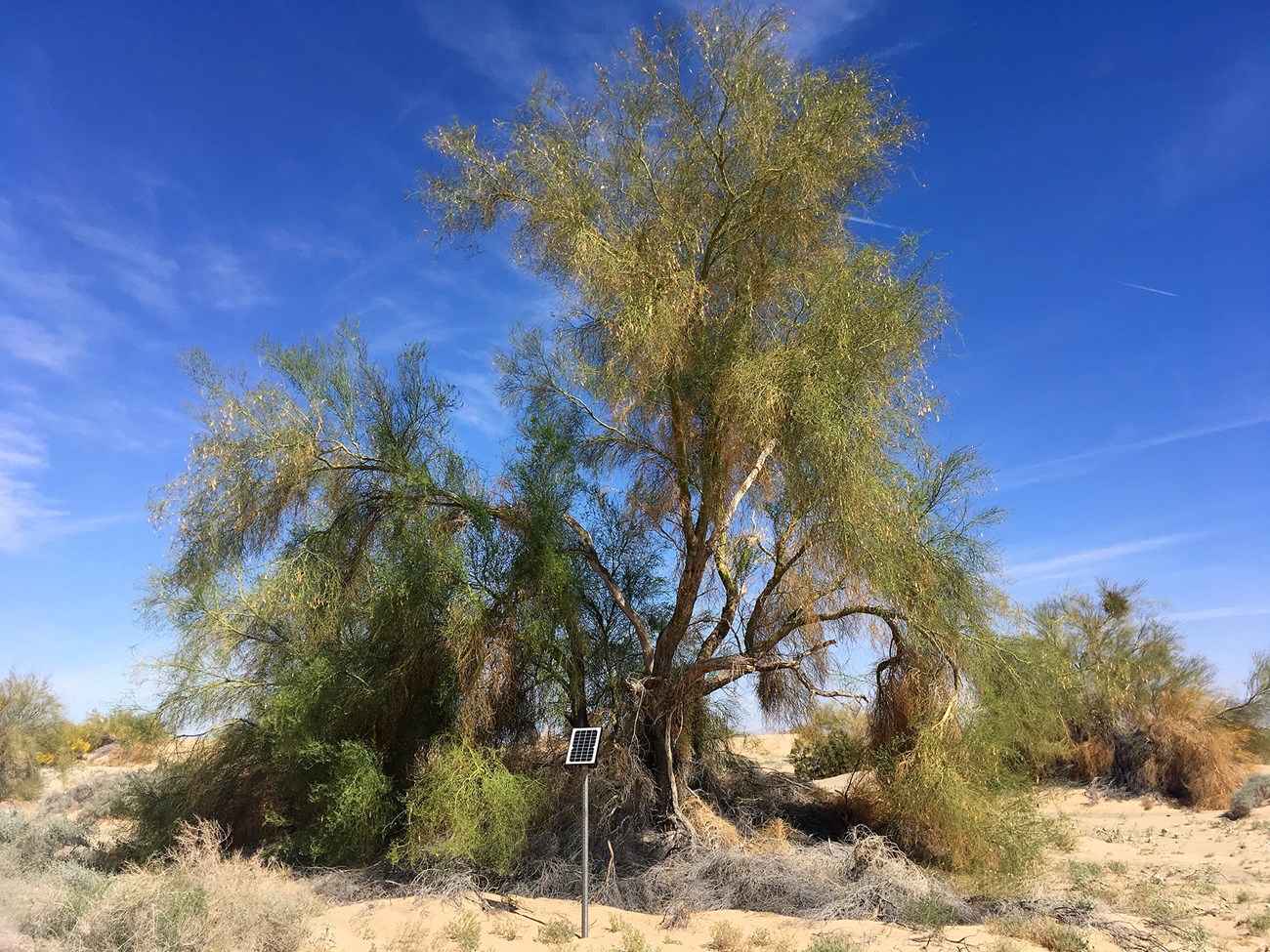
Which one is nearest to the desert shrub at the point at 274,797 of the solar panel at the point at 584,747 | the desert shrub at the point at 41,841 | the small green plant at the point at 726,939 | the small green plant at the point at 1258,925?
the desert shrub at the point at 41,841

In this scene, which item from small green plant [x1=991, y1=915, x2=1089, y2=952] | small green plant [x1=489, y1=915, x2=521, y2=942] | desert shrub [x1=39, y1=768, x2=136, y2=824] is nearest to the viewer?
small green plant [x1=991, y1=915, x2=1089, y2=952]

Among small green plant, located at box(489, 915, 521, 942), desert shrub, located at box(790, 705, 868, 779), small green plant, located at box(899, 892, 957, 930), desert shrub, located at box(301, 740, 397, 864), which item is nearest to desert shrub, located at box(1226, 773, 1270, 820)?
desert shrub, located at box(790, 705, 868, 779)

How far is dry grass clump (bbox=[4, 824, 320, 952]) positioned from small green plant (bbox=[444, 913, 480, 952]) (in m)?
1.36

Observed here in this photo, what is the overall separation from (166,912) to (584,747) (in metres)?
3.88

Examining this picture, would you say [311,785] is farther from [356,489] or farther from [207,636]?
[356,489]

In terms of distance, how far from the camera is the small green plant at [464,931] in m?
8.14

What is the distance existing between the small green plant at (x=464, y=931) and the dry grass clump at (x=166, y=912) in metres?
1.36

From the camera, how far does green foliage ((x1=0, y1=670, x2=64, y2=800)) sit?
920 inches

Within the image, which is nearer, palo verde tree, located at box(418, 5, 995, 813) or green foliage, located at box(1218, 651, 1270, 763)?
palo verde tree, located at box(418, 5, 995, 813)

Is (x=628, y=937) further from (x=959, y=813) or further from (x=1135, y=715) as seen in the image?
(x=1135, y=715)

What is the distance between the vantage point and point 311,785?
39.0 feet

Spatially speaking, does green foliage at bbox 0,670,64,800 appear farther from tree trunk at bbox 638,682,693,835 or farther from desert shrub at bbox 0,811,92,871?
tree trunk at bbox 638,682,693,835

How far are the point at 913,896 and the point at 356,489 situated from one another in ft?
30.2

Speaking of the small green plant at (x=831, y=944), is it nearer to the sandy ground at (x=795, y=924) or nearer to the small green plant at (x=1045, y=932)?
the sandy ground at (x=795, y=924)
